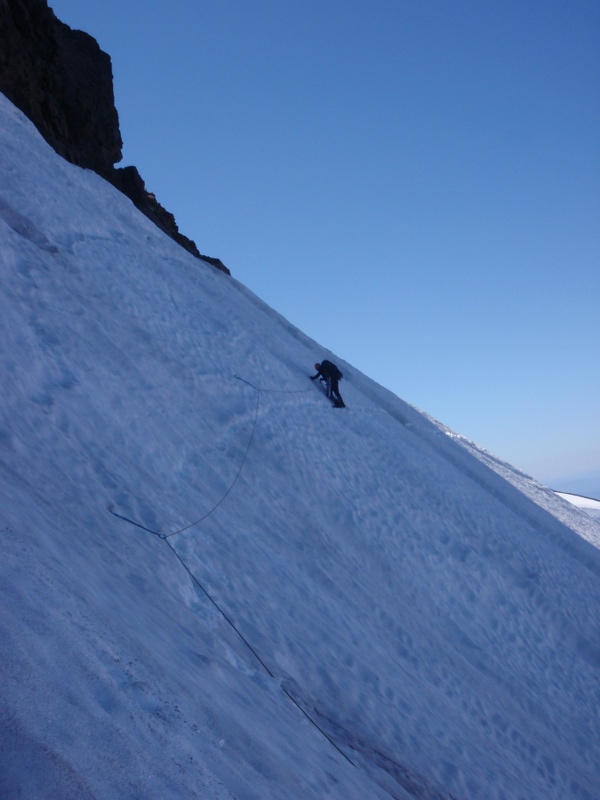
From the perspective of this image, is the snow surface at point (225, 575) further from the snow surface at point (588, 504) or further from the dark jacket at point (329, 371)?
the snow surface at point (588, 504)

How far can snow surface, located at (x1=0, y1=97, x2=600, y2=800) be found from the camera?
4035 mm

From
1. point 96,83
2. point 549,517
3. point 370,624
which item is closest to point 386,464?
point 370,624

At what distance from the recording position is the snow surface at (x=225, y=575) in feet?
13.2

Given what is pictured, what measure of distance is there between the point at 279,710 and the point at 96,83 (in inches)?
1016

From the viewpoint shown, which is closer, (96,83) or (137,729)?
(137,729)

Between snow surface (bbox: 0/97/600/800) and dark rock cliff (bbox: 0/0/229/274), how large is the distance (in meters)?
2.96

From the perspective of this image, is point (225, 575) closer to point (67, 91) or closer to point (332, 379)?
point (332, 379)

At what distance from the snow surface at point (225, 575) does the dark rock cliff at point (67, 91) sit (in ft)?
9.71

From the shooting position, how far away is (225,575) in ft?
25.7

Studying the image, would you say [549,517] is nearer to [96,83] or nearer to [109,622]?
[109,622]

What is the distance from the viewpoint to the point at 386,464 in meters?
16.1

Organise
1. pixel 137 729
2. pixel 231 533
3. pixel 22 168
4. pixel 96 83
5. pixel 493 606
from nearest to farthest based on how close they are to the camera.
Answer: pixel 137 729
pixel 231 533
pixel 493 606
pixel 22 168
pixel 96 83

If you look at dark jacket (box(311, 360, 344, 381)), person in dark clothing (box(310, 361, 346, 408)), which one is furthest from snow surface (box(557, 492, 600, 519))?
dark jacket (box(311, 360, 344, 381))

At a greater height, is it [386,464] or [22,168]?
[22,168]
